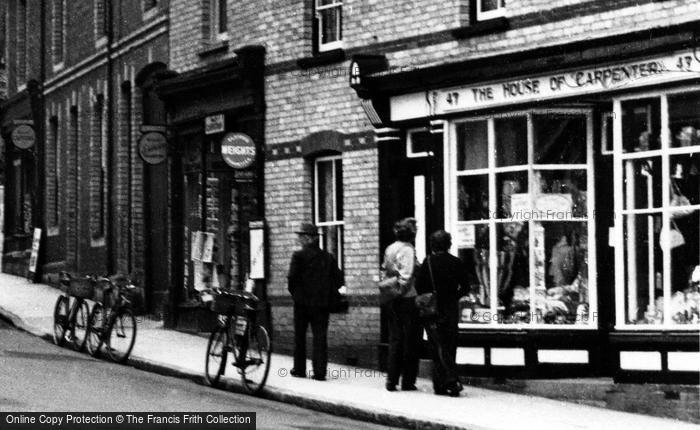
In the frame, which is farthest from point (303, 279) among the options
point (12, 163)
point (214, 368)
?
point (12, 163)

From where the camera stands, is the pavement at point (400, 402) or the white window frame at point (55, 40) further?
the white window frame at point (55, 40)

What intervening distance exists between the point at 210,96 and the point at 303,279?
6051mm

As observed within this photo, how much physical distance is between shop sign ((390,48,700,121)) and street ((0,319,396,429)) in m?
4.10

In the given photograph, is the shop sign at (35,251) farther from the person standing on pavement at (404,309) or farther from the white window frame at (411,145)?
the person standing on pavement at (404,309)

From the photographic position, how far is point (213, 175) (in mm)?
24156

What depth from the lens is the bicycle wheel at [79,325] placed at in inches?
850

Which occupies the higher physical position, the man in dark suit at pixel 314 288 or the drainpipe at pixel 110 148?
the drainpipe at pixel 110 148

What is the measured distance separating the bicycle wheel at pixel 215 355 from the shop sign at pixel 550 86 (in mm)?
A: 3515

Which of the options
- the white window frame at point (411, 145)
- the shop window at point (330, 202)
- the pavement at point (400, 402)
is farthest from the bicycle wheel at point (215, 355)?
the white window frame at point (411, 145)

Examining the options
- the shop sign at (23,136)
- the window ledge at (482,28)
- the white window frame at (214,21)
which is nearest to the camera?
the window ledge at (482,28)

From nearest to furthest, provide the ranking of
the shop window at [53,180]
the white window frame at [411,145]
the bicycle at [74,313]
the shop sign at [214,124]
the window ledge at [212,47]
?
the white window frame at [411,145]
the bicycle at [74,313]
the shop sign at [214,124]
the window ledge at [212,47]
the shop window at [53,180]

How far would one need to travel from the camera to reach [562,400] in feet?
54.5

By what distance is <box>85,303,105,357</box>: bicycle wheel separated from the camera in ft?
68.4

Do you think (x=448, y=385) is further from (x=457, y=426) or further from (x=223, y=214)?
(x=223, y=214)
